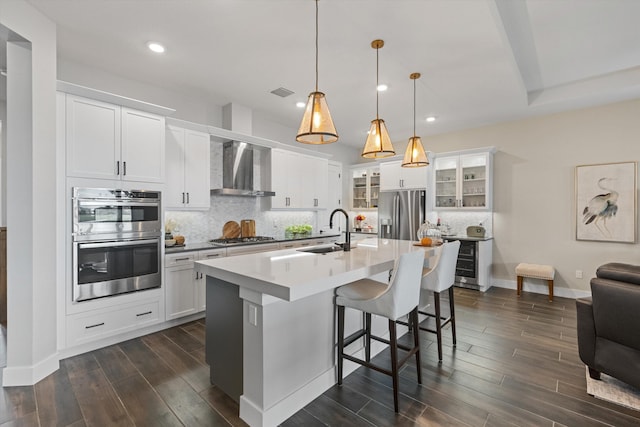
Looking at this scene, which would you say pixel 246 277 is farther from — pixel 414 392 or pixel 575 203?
pixel 575 203

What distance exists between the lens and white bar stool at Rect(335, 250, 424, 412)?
2.01m

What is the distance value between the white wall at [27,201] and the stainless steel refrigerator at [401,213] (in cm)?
525

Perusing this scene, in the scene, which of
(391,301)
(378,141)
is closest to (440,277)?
(391,301)

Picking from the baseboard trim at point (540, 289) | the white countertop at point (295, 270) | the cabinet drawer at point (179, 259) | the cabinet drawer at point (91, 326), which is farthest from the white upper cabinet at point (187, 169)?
the baseboard trim at point (540, 289)

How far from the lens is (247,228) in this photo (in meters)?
4.87

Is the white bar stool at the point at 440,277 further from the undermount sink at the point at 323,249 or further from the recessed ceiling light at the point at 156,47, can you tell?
the recessed ceiling light at the point at 156,47

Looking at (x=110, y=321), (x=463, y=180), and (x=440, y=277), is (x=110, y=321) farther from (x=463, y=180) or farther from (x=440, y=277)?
(x=463, y=180)

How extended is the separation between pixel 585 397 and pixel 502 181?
4.00m

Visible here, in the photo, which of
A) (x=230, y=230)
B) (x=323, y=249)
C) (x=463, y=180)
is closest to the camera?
(x=323, y=249)

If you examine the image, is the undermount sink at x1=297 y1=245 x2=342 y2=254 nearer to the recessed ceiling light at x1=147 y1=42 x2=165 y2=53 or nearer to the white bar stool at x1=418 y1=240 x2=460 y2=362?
the white bar stool at x1=418 y1=240 x2=460 y2=362

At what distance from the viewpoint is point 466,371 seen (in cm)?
254

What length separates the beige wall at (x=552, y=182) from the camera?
447 cm

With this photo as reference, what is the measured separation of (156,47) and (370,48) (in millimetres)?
2128

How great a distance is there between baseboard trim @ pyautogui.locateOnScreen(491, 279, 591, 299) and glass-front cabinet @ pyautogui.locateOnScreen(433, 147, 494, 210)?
4.48 ft
